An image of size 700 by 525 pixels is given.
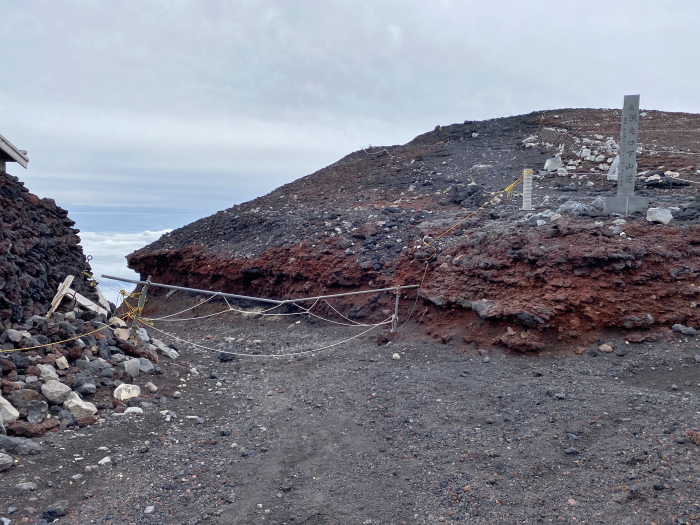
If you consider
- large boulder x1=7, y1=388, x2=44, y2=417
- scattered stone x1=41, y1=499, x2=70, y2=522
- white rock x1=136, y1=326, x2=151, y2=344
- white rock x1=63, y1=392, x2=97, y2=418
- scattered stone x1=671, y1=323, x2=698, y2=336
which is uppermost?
scattered stone x1=671, y1=323, x2=698, y2=336

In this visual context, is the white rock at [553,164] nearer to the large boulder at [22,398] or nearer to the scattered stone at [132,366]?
the scattered stone at [132,366]

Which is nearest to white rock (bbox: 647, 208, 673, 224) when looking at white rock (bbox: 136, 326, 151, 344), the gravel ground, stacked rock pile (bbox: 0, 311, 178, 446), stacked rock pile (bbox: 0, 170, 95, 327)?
the gravel ground

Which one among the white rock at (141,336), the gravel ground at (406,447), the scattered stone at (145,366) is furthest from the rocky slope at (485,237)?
the scattered stone at (145,366)

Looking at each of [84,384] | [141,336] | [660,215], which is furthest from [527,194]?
[84,384]

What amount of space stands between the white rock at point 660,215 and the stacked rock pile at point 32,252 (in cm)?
907

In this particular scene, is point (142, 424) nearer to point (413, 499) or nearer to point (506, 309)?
point (413, 499)

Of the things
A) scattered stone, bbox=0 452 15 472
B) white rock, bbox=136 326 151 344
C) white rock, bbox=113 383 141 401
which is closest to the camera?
scattered stone, bbox=0 452 15 472

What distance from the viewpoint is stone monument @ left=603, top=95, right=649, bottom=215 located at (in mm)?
8320

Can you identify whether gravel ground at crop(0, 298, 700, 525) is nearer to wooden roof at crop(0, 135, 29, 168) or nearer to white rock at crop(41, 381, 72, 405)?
white rock at crop(41, 381, 72, 405)

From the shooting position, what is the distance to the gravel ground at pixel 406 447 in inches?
155

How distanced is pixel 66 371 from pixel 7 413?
1033 mm

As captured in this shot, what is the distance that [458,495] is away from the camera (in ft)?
13.6

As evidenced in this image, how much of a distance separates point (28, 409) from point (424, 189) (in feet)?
36.3

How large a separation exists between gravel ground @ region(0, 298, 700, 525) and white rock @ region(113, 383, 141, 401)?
0.56ft
